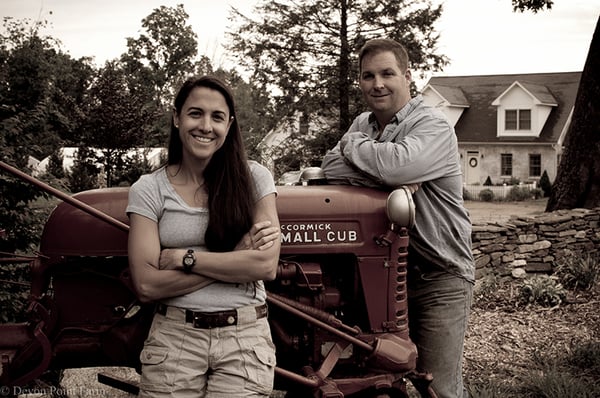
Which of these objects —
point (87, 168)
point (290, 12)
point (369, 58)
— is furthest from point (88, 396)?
point (87, 168)

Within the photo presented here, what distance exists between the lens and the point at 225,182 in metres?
2.71

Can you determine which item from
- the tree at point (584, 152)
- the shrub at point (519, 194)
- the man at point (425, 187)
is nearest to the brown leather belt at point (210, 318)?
the man at point (425, 187)

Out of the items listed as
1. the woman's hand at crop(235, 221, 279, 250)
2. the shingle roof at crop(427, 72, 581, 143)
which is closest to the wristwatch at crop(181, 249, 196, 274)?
the woman's hand at crop(235, 221, 279, 250)

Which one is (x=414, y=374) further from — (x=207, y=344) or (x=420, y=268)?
(x=207, y=344)

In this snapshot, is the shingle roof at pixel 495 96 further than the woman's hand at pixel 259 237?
Yes

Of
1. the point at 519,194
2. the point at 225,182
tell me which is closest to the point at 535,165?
the point at 519,194

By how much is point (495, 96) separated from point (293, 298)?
32.6 metres

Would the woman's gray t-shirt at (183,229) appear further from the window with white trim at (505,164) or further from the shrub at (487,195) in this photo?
the window with white trim at (505,164)

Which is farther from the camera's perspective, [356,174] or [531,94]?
[531,94]

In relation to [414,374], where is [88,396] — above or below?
below

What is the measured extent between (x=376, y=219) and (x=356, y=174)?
0.26 metres

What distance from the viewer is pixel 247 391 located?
8.39ft

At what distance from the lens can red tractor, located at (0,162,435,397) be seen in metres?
3.11

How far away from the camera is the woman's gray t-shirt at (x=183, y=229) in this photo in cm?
258
